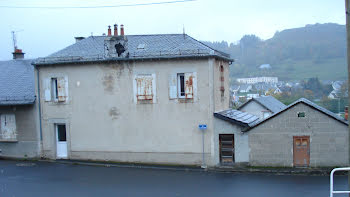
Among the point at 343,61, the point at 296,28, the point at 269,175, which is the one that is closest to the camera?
the point at 269,175

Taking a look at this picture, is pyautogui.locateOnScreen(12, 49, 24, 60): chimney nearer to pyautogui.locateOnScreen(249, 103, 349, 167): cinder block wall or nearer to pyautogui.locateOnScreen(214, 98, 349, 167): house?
pyautogui.locateOnScreen(214, 98, 349, 167): house

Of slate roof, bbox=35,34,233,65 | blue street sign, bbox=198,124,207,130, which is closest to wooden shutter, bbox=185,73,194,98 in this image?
slate roof, bbox=35,34,233,65

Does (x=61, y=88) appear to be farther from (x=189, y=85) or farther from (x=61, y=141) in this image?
(x=189, y=85)

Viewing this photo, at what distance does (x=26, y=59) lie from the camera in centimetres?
2356

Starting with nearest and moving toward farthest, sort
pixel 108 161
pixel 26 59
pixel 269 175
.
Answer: pixel 269 175 < pixel 108 161 < pixel 26 59

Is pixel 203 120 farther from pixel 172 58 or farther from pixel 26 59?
pixel 26 59

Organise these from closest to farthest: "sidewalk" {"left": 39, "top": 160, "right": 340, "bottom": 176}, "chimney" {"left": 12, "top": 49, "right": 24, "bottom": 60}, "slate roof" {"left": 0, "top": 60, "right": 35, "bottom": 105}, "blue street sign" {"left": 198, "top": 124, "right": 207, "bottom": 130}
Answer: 1. "sidewalk" {"left": 39, "top": 160, "right": 340, "bottom": 176}
2. "blue street sign" {"left": 198, "top": 124, "right": 207, "bottom": 130}
3. "slate roof" {"left": 0, "top": 60, "right": 35, "bottom": 105}
4. "chimney" {"left": 12, "top": 49, "right": 24, "bottom": 60}

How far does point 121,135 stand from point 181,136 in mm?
3249

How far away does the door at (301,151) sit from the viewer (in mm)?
16000

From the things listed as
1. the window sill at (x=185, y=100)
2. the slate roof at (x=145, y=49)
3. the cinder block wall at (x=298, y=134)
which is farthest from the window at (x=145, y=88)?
the cinder block wall at (x=298, y=134)

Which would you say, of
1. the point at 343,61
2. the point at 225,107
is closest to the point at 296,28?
the point at 343,61

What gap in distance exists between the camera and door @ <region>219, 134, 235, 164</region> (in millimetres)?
16750

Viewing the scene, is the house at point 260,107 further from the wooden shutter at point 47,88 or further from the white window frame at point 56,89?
the wooden shutter at point 47,88

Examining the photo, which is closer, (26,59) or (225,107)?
(225,107)
